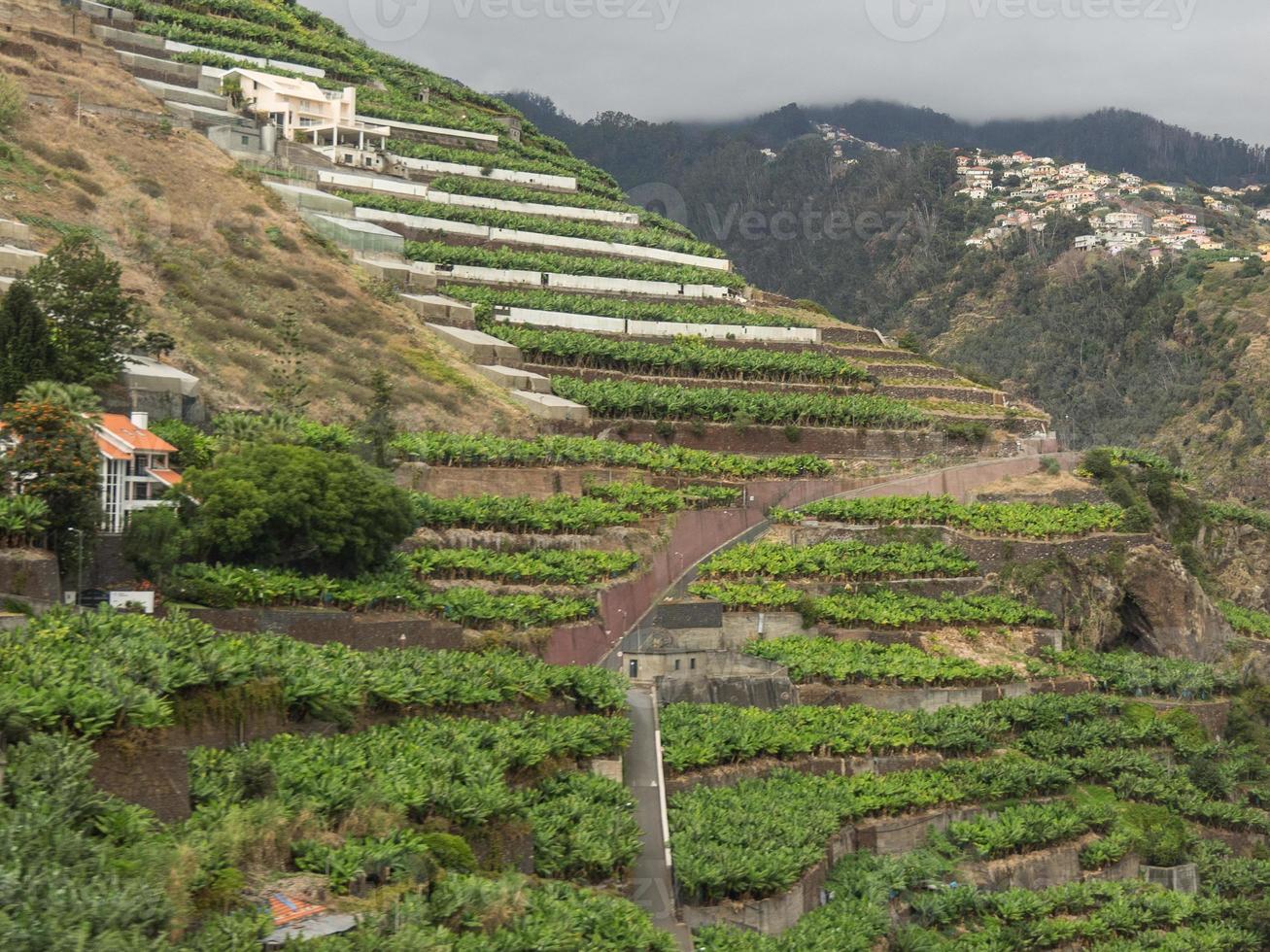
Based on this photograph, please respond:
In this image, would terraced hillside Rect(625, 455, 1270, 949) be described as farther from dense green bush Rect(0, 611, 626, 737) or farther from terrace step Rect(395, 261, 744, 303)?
terrace step Rect(395, 261, 744, 303)

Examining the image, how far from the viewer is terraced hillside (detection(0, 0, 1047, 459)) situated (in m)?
47.6

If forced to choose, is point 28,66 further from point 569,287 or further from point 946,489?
point 946,489

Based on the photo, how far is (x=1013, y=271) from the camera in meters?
117

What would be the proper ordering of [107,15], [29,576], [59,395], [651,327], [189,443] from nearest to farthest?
[29,576] < [59,395] < [189,443] < [651,327] < [107,15]

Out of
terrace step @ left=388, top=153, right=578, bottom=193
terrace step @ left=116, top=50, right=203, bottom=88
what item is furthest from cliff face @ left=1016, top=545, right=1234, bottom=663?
terrace step @ left=116, top=50, right=203, bottom=88

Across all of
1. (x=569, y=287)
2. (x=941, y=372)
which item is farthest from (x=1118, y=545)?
(x=569, y=287)

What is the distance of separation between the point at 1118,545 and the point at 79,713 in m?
31.4

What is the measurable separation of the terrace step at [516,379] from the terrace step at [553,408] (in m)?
0.72

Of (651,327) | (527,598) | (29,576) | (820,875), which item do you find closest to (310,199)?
(651,327)

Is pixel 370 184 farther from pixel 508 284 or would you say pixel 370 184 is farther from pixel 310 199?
pixel 508 284

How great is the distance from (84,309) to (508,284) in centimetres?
2225

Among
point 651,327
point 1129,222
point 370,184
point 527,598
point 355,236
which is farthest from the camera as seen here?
point 1129,222

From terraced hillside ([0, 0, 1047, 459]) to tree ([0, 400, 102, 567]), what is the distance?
44.4 feet

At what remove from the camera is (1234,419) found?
90.9 metres
